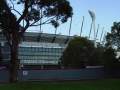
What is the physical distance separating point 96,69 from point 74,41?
31900mm

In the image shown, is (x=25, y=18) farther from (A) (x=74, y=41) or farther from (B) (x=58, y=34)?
(B) (x=58, y=34)

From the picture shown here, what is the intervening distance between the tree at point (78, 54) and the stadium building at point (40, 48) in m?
35.2

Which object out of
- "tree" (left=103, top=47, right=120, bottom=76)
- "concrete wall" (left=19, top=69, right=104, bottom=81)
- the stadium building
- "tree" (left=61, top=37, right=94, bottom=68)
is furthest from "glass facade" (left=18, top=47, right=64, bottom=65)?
"concrete wall" (left=19, top=69, right=104, bottom=81)

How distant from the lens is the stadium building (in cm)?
13988

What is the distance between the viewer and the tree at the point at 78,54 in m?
98.3

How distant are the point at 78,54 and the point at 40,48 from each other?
1790 inches

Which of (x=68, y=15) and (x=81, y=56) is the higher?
(x=68, y=15)

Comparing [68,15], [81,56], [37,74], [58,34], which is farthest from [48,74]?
[58,34]

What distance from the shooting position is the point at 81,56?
3979 inches

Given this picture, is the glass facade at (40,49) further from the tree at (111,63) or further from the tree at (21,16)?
the tree at (21,16)

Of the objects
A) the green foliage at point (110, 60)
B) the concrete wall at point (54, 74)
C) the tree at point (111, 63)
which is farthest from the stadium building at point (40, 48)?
the concrete wall at point (54, 74)

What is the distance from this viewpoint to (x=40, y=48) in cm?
14400

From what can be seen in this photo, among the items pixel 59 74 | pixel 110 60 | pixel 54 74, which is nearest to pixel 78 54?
pixel 110 60

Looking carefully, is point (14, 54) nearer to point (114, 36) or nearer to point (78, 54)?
point (114, 36)
